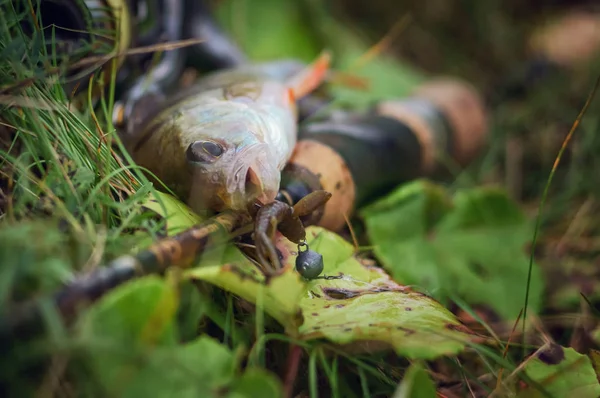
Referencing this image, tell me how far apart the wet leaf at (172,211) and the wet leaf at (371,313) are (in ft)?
0.70

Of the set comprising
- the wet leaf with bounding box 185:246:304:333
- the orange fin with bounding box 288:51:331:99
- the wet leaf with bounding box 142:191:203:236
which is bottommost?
the wet leaf with bounding box 185:246:304:333

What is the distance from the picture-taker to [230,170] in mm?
1212

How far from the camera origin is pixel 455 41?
10.4 feet

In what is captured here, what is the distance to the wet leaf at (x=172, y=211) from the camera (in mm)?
1119

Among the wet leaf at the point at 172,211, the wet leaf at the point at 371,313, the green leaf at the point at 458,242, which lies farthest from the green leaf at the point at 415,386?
the green leaf at the point at 458,242

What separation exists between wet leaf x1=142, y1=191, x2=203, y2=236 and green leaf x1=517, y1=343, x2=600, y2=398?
73 centimetres

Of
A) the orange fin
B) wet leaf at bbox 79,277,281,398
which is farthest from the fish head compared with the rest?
the orange fin

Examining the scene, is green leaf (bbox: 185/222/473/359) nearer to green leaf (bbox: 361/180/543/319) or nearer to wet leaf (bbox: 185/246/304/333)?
wet leaf (bbox: 185/246/304/333)

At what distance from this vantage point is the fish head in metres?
1.21

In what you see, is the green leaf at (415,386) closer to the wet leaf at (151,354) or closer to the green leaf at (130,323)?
the wet leaf at (151,354)

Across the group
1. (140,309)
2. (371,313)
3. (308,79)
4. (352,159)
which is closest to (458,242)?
(352,159)

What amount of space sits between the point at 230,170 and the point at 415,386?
548 millimetres

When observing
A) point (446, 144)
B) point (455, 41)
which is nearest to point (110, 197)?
point (446, 144)

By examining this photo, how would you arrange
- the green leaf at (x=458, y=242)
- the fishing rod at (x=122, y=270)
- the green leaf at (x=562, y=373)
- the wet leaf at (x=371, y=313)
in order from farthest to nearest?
the green leaf at (x=458, y=242) < the green leaf at (x=562, y=373) < the wet leaf at (x=371, y=313) < the fishing rod at (x=122, y=270)
